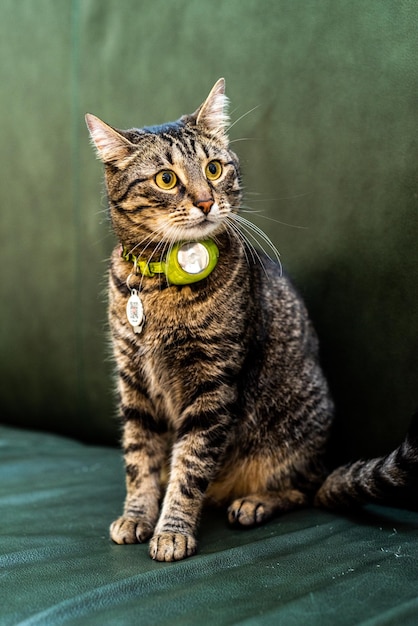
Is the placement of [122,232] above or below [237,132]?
below

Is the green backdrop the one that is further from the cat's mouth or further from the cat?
the cat's mouth

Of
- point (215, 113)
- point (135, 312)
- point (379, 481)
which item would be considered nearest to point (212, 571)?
point (379, 481)

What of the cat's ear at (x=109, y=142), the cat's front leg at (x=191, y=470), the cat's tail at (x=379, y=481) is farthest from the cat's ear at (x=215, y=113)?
the cat's tail at (x=379, y=481)

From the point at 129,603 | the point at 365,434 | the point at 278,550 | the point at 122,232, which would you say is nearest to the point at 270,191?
the point at 122,232

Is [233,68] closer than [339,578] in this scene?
No

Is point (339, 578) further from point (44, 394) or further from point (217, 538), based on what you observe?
point (44, 394)

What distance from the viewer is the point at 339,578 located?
94cm

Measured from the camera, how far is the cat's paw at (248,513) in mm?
1223

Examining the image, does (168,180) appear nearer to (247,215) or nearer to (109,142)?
(109,142)

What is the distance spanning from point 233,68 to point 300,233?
0.42 m

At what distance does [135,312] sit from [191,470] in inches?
12.0

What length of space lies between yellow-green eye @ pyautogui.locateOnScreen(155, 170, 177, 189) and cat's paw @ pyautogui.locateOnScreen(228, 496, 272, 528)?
0.60 m

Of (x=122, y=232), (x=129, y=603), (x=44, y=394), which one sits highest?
(x=122, y=232)

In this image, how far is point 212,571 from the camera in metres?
0.99
